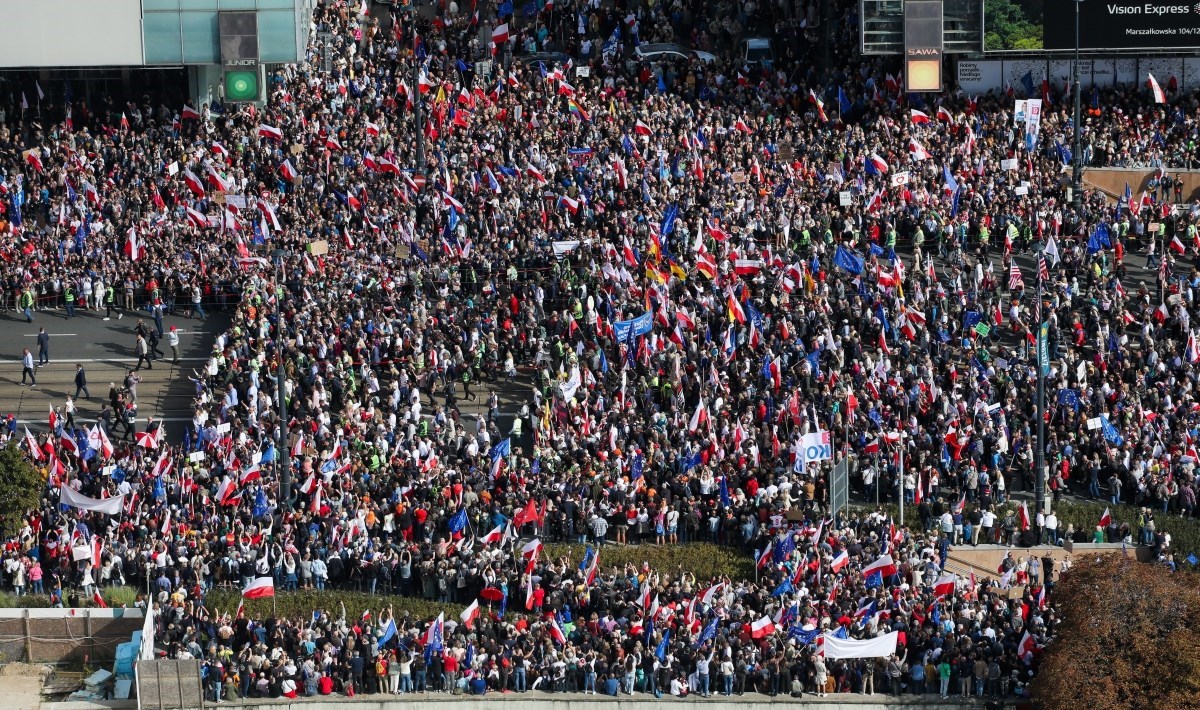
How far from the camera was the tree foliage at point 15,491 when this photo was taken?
6044 centimetres

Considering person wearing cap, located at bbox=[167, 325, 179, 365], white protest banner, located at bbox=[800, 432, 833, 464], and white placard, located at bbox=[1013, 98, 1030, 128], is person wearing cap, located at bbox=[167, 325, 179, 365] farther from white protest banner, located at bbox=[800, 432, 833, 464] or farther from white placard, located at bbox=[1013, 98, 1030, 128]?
white placard, located at bbox=[1013, 98, 1030, 128]

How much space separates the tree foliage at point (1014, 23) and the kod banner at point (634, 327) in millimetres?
22431

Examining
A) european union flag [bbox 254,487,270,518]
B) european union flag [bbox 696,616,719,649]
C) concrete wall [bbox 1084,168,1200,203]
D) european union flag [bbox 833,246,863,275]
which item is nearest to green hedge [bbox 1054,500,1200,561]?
european union flag [bbox 833,246,863,275]

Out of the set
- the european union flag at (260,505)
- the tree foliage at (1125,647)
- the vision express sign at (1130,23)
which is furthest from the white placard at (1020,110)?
the european union flag at (260,505)

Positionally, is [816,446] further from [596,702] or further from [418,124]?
[418,124]

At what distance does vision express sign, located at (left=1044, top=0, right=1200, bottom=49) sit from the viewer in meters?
83.7

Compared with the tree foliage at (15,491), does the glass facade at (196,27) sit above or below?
above

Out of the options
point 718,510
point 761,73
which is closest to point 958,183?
point 761,73

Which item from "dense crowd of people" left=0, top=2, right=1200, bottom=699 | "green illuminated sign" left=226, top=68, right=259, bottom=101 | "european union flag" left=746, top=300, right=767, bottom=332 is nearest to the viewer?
"dense crowd of people" left=0, top=2, right=1200, bottom=699

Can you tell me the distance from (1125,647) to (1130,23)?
36.5 m

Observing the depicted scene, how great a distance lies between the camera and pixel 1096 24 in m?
83.9

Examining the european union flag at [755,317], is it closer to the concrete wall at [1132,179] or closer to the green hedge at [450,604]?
the green hedge at [450,604]

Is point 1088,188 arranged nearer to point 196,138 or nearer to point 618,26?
point 618,26

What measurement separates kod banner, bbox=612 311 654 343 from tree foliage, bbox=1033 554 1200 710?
1667 centimetres
